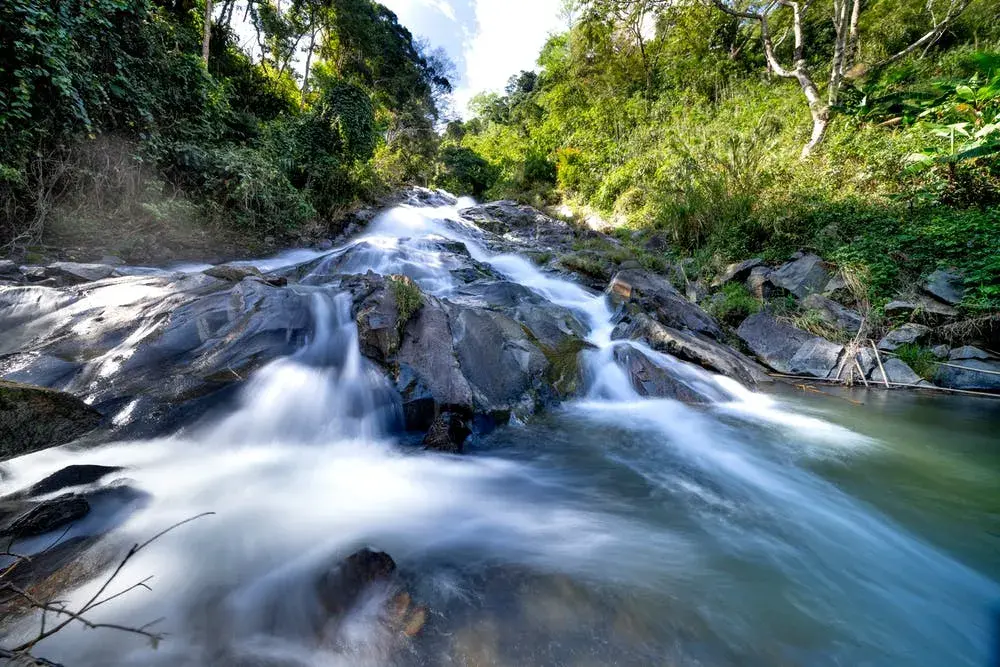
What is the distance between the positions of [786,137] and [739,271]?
15.2 ft

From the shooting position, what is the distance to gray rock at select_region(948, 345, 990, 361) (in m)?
4.73

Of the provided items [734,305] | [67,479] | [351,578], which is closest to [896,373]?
[734,305]

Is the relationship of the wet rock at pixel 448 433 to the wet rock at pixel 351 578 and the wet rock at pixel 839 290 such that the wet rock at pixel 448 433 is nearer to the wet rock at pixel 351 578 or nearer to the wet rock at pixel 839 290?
the wet rock at pixel 351 578

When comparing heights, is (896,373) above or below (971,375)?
below

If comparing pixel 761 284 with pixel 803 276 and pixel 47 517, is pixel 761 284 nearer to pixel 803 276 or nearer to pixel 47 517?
pixel 803 276

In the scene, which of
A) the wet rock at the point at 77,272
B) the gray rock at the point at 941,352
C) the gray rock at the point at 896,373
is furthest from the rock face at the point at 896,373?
the wet rock at the point at 77,272

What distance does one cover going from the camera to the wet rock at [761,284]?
653 centimetres

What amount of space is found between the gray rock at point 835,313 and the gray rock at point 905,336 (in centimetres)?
34

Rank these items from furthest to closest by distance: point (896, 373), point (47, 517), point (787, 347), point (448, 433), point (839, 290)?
point (839, 290) → point (787, 347) → point (896, 373) → point (448, 433) → point (47, 517)

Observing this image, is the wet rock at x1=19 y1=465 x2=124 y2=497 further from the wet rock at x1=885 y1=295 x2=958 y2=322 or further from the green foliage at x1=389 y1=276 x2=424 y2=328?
the wet rock at x1=885 y1=295 x2=958 y2=322

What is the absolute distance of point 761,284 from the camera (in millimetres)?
6629

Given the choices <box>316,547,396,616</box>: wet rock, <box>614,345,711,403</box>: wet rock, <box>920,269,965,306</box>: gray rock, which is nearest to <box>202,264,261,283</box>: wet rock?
<box>316,547,396,616</box>: wet rock

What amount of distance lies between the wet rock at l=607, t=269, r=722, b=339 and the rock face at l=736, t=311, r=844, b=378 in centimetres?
51

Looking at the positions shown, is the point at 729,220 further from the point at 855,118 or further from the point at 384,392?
the point at 384,392
